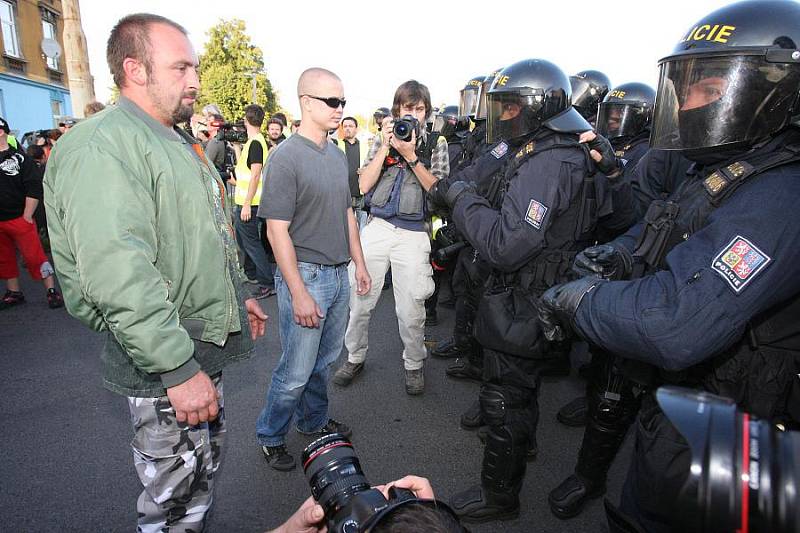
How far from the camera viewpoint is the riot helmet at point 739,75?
1467mm

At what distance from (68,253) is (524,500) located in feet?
7.97

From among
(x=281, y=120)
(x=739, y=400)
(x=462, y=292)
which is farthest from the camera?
(x=281, y=120)

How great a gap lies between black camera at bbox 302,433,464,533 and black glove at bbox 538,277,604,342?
0.85 metres

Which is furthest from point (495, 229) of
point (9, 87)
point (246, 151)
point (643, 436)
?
point (9, 87)

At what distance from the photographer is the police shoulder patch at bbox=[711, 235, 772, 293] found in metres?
1.24

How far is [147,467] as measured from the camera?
162cm

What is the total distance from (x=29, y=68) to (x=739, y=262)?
23.9 meters

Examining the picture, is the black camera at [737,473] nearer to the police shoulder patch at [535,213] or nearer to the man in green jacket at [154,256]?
the man in green jacket at [154,256]

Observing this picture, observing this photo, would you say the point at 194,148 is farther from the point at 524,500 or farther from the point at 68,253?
the point at 524,500

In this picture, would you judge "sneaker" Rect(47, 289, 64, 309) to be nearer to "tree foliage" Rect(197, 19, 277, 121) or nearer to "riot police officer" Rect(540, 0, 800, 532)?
"riot police officer" Rect(540, 0, 800, 532)

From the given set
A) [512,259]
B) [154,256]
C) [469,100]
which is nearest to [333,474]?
[154,256]

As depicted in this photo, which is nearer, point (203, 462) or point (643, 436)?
point (643, 436)

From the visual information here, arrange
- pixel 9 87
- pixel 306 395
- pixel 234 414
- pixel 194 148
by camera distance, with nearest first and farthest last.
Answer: pixel 194 148 < pixel 306 395 < pixel 234 414 < pixel 9 87

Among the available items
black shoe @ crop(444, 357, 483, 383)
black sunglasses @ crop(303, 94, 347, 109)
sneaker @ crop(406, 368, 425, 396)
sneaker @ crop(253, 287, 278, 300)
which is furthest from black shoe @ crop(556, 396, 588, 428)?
sneaker @ crop(253, 287, 278, 300)
